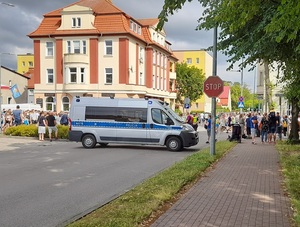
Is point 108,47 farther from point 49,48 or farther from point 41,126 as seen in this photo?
point 41,126

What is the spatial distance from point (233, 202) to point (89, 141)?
12.2 m

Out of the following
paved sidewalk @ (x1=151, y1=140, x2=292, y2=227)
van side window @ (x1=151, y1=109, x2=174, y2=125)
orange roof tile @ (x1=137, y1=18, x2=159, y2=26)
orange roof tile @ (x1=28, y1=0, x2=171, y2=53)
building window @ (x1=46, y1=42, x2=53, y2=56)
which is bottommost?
paved sidewalk @ (x1=151, y1=140, x2=292, y2=227)

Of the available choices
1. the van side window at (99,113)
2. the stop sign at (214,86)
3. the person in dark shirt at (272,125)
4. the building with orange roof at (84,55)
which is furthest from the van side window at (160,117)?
the building with orange roof at (84,55)

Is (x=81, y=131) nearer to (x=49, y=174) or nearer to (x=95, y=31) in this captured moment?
(x=49, y=174)

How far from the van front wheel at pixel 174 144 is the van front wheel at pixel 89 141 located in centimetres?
350

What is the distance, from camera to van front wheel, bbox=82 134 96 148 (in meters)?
18.5

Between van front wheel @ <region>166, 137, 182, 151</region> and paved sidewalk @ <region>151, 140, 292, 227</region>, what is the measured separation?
622cm

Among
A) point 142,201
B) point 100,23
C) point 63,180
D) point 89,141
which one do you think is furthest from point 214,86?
point 100,23

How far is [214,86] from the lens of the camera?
1404 centimetres

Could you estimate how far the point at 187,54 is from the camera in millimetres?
102375

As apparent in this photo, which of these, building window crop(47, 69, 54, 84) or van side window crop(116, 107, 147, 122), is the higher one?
building window crop(47, 69, 54, 84)

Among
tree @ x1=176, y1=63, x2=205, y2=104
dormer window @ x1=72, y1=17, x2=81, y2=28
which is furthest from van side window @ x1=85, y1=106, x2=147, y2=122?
tree @ x1=176, y1=63, x2=205, y2=104

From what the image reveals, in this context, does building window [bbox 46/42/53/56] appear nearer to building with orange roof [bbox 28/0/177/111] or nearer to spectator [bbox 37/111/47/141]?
building with orange roof [bbox 28/0/177/111]

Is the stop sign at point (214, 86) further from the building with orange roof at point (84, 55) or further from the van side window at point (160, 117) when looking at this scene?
the building with orange roof at point (84, 55)
